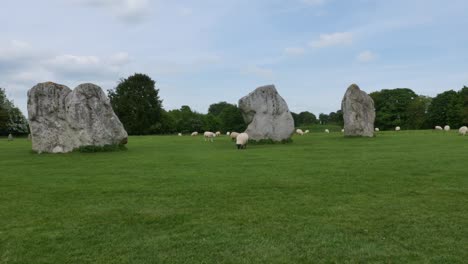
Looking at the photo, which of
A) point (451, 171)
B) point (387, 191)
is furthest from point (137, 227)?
point (451, 171)

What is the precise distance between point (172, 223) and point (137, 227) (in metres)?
0.55

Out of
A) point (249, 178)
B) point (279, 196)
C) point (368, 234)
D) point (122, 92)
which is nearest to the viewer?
point (368, 234)

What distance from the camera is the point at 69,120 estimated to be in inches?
803

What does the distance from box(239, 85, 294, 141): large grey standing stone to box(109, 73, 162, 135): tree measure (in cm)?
3842

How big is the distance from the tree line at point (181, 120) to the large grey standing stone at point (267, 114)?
1523 inches

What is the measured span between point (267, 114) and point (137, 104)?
40.2m

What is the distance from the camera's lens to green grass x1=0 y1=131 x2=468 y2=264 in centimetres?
511

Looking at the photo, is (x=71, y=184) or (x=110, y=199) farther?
(x=71, y=184)

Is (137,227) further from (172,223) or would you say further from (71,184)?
(71,184)

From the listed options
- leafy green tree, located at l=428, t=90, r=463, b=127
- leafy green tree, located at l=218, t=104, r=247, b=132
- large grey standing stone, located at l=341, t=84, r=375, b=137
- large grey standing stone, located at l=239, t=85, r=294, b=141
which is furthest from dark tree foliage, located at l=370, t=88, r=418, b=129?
large grey standing stone, located at l=239, t=85, r=294, b=141

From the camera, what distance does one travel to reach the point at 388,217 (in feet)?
21.4

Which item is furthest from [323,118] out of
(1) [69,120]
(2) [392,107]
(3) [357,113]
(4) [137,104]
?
(1) [69,120]

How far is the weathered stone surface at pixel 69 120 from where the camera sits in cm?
2022

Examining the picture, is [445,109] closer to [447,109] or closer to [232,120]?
[447,109]
